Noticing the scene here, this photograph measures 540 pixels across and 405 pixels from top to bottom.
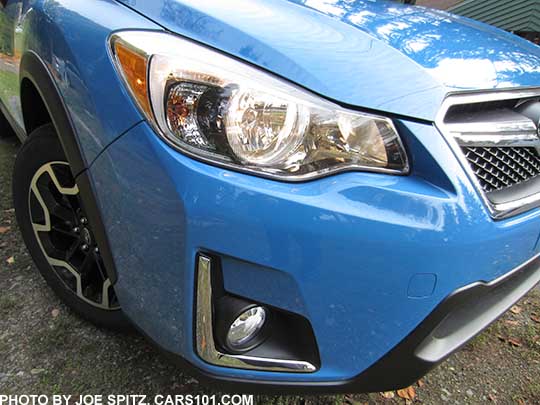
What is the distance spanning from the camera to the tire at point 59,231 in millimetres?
1639

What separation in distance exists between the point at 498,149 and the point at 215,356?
3.28 ft

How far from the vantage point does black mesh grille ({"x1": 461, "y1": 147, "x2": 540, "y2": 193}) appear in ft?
3.86

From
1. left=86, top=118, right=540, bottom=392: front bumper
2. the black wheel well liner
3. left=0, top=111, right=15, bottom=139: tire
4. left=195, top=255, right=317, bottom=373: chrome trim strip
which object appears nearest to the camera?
left=86, top=118, right=540, bottom=392: front bumper

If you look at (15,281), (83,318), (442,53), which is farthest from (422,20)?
(15,281)

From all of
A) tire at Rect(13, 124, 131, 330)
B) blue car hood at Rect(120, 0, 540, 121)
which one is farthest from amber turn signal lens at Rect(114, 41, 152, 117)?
tire at Rect(13, 124, 131, 330)

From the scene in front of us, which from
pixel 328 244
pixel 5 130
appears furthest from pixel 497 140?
pixel 5 130

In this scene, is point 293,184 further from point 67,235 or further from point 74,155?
point 67,235

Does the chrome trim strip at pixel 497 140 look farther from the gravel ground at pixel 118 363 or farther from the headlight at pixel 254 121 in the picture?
the gravel ground at pixel 118 363

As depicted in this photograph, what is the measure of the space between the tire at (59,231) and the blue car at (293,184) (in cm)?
38

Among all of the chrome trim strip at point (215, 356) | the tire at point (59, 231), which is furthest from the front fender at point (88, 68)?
the chrome trim strip at point (215, 356)

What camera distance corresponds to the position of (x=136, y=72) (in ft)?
3.52

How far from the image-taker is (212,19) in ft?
3.83

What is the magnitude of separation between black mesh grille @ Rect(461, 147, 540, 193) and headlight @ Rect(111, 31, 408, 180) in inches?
10.5

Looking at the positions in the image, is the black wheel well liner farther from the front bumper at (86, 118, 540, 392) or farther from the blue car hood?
the blue car hood
